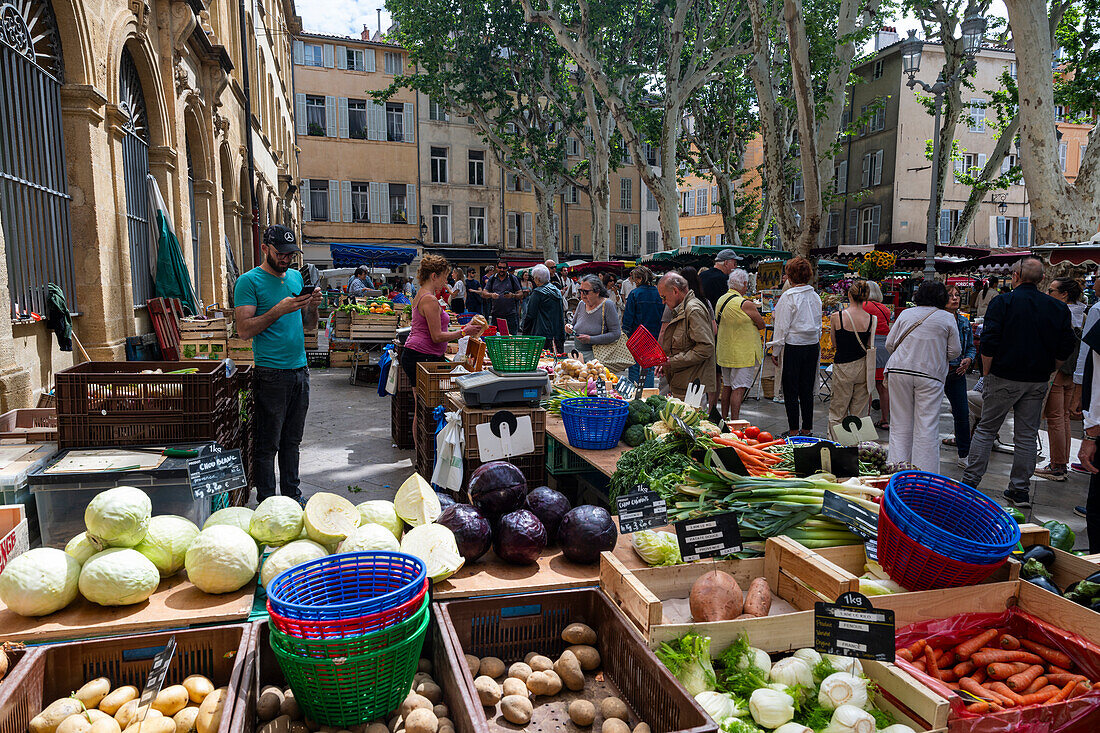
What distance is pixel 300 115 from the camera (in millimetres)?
32875

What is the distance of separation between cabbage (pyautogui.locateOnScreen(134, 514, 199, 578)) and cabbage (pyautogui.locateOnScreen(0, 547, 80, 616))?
23 cm

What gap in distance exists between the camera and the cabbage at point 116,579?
217 centimetres

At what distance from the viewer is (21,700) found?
1.78 m

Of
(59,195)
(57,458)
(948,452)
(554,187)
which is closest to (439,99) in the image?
(554,187)

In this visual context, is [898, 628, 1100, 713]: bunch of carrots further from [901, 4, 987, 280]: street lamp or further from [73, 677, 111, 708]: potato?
[901, 4, 987, 280]: street lamp

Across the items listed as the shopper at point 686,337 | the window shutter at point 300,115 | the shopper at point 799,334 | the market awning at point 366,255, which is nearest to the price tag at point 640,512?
the shopper at point 686,337

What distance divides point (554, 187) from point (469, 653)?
25.7 m

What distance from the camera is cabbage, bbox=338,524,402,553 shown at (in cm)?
232

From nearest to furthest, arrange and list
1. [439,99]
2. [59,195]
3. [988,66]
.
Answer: [59,195], [439,99], [988,66]

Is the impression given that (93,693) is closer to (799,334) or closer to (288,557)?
(288,557)

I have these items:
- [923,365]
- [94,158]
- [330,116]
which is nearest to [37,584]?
[923,365]

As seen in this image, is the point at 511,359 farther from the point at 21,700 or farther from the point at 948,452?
the point at 948,452

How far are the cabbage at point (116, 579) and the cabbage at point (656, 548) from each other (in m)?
1.72

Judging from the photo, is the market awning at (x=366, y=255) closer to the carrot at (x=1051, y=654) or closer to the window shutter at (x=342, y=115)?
the window shutter at (x=342, y=115)
